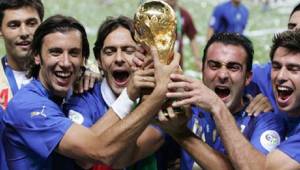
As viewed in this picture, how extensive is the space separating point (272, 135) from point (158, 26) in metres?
0.97

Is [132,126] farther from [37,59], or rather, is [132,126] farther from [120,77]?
[37,59]

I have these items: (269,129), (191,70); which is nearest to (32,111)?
(269,129)

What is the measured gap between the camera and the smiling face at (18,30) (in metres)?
5.40

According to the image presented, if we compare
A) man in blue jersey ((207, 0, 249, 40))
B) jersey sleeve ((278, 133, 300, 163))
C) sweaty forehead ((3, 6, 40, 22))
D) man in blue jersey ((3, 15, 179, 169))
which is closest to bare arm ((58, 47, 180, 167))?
man in blue jersey ((3, 15, 179, 169))

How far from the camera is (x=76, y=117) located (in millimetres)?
4094

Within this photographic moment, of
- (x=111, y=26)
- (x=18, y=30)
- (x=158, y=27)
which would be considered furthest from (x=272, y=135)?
(x=18, y=30)

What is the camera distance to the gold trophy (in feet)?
11.7

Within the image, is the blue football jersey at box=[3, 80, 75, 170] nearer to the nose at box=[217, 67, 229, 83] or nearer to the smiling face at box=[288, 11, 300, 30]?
the nose at box=[217, 67, 229, 83]

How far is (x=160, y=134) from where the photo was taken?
13.1 ft

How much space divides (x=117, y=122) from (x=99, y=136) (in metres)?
0.15

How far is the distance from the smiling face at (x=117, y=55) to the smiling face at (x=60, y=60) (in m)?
0.27

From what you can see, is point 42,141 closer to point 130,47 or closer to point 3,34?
point 130,47

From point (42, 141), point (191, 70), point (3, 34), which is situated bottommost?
point (191, 70)

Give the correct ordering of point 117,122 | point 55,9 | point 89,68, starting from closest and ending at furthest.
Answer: point 117,122 → point 89,68 → point 55,9
